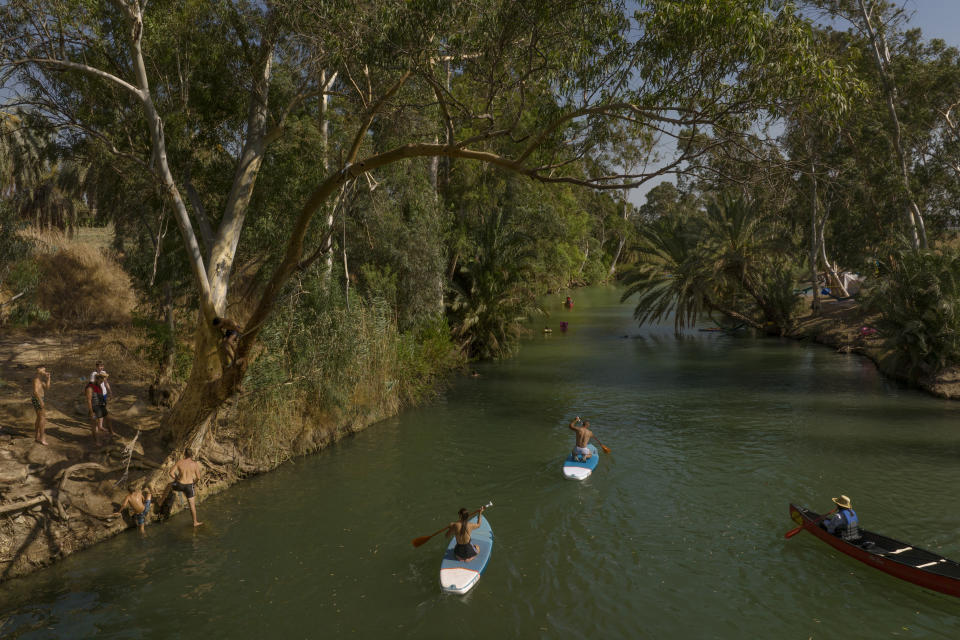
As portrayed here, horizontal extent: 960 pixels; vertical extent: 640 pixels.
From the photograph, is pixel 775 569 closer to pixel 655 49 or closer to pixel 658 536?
pixel 658 536

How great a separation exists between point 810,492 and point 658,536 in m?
4.46

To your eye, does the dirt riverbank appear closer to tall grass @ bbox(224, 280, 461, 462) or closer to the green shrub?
tall grass @ bbox(224, 280, 461, 462)

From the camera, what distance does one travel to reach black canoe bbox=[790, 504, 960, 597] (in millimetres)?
8852

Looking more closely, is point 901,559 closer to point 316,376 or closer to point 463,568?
point 463,568

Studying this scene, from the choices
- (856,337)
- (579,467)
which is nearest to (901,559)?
(579,467)

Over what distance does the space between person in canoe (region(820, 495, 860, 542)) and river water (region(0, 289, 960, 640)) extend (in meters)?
0.43

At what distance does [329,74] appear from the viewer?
1630cm

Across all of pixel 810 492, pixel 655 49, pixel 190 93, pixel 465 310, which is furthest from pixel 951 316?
pixel 190 93

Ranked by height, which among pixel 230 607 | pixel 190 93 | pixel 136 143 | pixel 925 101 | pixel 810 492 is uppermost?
pixel 925 101

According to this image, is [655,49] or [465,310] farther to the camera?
[465,310]

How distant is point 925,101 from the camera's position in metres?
30.6

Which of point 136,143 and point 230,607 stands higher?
point 136,143

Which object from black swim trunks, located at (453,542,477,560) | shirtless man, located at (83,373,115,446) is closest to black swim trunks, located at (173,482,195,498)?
shirtless man, located at (83,373,115,446)

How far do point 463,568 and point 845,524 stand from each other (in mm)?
6994
